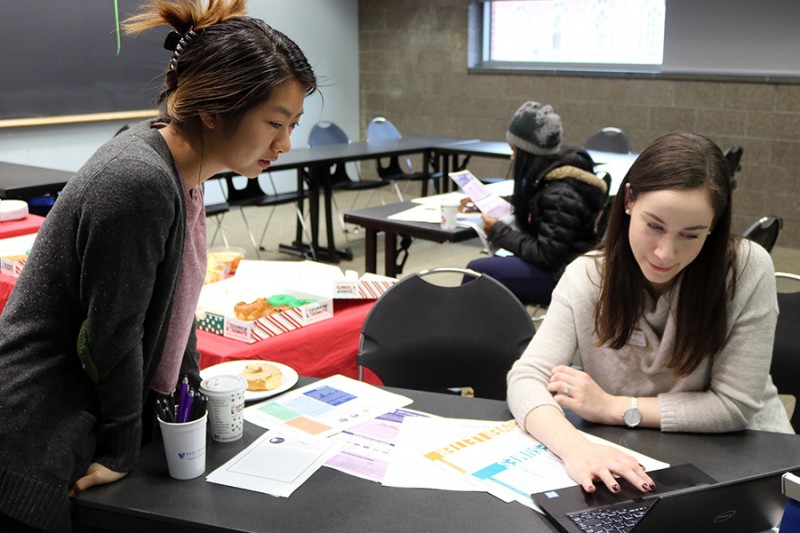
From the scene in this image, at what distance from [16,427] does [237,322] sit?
902mm

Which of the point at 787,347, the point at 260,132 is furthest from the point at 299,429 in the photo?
the point at 787,347

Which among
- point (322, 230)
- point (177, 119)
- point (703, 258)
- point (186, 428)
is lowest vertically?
point (322, 230)

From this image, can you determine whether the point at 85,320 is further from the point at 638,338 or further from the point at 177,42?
the point at 638,338

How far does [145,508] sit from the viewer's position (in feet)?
4.03

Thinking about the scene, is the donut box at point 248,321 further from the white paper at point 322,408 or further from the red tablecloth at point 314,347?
the white paper at point 322,408

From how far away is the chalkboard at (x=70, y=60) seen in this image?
18.7 ft

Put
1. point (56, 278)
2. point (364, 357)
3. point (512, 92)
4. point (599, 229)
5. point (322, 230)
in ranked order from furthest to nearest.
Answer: point (512, 92), point (322, 230), point (599, 229), point (364, 357), point (56, 278)

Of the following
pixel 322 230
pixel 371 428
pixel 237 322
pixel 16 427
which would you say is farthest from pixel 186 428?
pixel 322 230

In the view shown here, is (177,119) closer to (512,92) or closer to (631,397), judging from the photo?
(631,397)

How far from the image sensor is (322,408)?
1594mm

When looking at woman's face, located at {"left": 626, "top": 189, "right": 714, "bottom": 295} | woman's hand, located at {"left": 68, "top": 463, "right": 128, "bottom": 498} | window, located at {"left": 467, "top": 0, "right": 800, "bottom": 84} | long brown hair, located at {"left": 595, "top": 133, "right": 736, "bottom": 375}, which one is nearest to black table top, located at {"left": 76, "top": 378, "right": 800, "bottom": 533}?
woman's hand, located at {"left": 68, "top": 463, "right": 128, "bottom": 498}

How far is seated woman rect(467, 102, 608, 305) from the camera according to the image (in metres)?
3.24

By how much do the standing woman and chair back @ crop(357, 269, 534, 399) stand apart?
776 mm

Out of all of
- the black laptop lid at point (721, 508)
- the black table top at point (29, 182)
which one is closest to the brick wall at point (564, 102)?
the black table top at point (29, 182)
